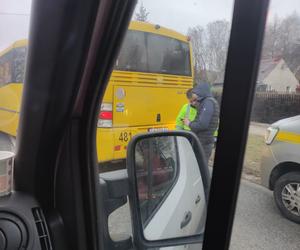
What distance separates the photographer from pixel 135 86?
4.14 m

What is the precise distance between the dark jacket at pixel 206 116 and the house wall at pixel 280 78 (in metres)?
0.16

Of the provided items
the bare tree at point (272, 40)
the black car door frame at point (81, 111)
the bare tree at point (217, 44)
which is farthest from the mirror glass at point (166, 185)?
the bare tree at point (272, 40)

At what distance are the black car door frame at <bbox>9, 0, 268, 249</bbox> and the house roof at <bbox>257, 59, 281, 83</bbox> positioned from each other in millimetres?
34

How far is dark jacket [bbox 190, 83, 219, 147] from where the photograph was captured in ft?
3.31

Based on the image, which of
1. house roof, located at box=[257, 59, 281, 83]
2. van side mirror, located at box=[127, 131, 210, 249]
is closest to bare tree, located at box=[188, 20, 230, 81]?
house roof, located at box=[257, 59, 281, 83]

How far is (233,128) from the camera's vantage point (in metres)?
0.90

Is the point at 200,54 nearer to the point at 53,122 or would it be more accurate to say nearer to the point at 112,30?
the point at 112,30

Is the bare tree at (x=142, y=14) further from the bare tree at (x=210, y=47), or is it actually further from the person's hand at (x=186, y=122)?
the person's hand at (x=186, y=122)

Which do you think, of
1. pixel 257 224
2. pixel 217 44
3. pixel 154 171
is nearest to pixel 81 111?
pixel 154 171

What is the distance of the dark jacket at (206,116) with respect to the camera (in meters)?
1.01

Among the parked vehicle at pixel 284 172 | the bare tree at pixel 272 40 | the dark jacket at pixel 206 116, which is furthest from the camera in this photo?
the parked vehicle at pixel 284 172

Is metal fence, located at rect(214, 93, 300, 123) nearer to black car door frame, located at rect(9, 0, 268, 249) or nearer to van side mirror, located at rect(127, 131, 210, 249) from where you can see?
black car door frame, located at rect(9, 0, 268, 249)

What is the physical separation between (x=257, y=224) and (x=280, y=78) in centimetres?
75

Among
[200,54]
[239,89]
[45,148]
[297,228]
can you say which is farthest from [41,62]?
[297,228]
